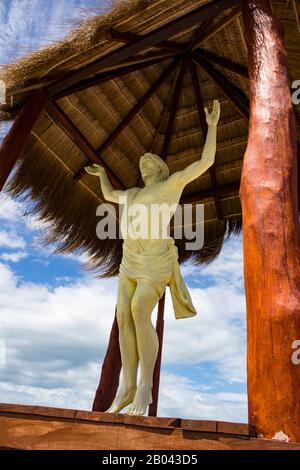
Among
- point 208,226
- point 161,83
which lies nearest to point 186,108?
point 161,83

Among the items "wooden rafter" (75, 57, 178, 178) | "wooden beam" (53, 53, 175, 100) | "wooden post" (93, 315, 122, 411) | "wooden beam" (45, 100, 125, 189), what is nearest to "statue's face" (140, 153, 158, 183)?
"wooden beam" (53, 53, 175, 100)

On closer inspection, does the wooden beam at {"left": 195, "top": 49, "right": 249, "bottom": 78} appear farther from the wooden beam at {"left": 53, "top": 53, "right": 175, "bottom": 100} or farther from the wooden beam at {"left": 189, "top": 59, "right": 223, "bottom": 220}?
the wooden beam at {"left": 53, "top": 53, "right": 175, "bottom": 100}

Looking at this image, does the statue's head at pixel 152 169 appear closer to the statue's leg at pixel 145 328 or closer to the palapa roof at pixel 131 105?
the statue's leg at pixel 145 328

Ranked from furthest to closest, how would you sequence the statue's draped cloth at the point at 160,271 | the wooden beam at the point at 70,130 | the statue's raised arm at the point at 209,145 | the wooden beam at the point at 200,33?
the wooden beam at the point at 70,130 < the wooden beam at the point at 200,33 < the statue's raised arm at the point at 209,145 < the statue's draped cloth at the point at 160,271

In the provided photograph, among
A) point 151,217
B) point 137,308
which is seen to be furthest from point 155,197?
point 137,308

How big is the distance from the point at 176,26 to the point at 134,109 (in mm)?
2992

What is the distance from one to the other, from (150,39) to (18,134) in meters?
1.94

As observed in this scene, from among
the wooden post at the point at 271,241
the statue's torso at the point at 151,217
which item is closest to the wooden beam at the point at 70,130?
the statue's torso at the point at 151,217

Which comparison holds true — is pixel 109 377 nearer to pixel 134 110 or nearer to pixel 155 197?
pixel 155 197

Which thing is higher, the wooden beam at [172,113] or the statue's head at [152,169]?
the wooden beam at [172,113]

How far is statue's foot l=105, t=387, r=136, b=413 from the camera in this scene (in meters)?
4.06

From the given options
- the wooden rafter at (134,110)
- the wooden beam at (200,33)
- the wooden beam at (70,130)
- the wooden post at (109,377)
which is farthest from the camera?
the wooden rafter at (134,110)

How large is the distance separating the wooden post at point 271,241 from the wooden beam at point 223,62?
2940 millimetres

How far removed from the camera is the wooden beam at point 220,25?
533 centimetres
